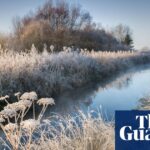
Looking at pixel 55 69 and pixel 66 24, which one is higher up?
pixel 66 24

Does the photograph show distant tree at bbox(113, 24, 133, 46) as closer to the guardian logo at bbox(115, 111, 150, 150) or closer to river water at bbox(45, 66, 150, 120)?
river water at bbox(45, 66, 150, 120)

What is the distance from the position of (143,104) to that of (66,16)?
1.01 metres

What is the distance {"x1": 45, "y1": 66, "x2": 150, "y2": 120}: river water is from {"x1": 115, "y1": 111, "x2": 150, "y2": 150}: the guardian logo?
1179 mm

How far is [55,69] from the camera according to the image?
190 inches

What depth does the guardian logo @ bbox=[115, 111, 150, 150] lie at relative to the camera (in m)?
1.78

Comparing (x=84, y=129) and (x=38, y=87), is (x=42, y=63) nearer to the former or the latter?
(x=38, y=87)

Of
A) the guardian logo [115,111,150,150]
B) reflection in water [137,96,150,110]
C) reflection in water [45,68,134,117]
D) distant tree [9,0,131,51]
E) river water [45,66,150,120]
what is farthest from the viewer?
reflection in water [45,68,134,117]

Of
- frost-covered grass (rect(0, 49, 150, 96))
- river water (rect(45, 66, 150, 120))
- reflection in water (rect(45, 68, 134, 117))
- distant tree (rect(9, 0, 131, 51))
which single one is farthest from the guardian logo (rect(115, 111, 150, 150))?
frost-covered grass (rect(0, 49, 150, 96))

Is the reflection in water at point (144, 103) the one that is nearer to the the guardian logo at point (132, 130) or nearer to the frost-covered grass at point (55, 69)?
the frost-covered grass at point (55, 69)

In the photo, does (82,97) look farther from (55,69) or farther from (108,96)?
(55,69)

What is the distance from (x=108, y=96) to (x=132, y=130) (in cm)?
223

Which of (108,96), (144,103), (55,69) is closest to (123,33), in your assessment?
(144,103)

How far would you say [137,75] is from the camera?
4176 mm

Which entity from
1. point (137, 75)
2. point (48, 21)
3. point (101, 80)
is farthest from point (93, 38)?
point (101, 80)
